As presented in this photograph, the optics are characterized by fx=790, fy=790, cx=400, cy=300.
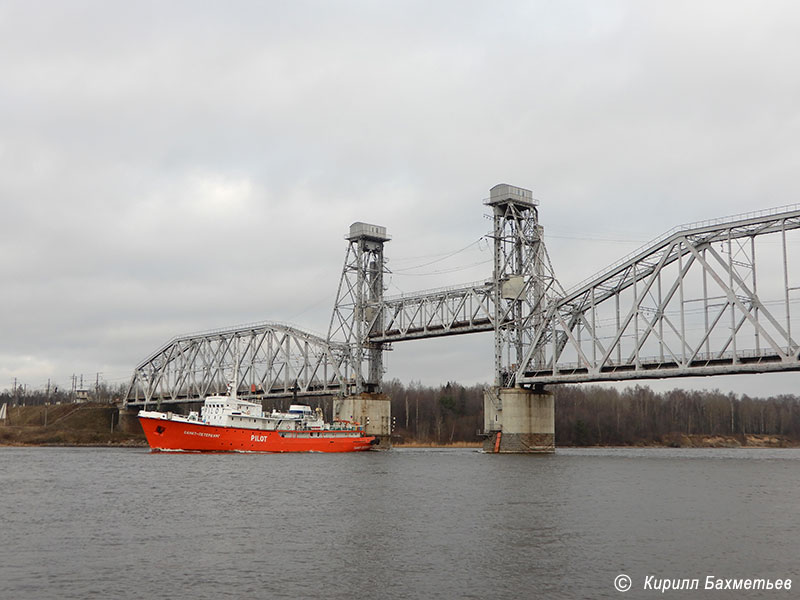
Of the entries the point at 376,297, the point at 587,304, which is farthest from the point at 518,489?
the point at 376,297

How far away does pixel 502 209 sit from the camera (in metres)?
104

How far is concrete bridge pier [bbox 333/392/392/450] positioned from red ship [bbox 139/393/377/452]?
1471 cm

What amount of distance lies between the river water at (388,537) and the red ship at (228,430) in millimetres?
37149

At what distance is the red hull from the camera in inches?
3814

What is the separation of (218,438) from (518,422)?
3692 cm

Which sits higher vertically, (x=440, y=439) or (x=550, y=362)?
(x=550, y=362)

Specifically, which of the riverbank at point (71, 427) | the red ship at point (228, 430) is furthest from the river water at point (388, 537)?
the riverbank at point (71, 427)

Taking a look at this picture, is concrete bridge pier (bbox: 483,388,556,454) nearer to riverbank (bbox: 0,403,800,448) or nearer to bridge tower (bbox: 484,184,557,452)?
bridge tower (bbox: 484,184,557,452)

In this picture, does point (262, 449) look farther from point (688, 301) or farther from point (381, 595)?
point (381, 595)

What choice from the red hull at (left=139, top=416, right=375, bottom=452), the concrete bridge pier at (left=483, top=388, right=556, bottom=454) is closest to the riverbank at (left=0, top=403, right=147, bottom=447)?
the red hull at (left=139, top=416, right=375, bottom=452)

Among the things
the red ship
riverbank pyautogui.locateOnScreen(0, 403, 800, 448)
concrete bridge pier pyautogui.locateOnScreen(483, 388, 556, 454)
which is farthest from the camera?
riverbank pyautogui.locateOnScreen(0, 403, 800, 448)

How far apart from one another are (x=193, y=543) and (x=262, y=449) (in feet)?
232

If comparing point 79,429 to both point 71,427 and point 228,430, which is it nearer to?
point 71,427

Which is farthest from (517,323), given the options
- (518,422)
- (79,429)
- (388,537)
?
(79,429)
